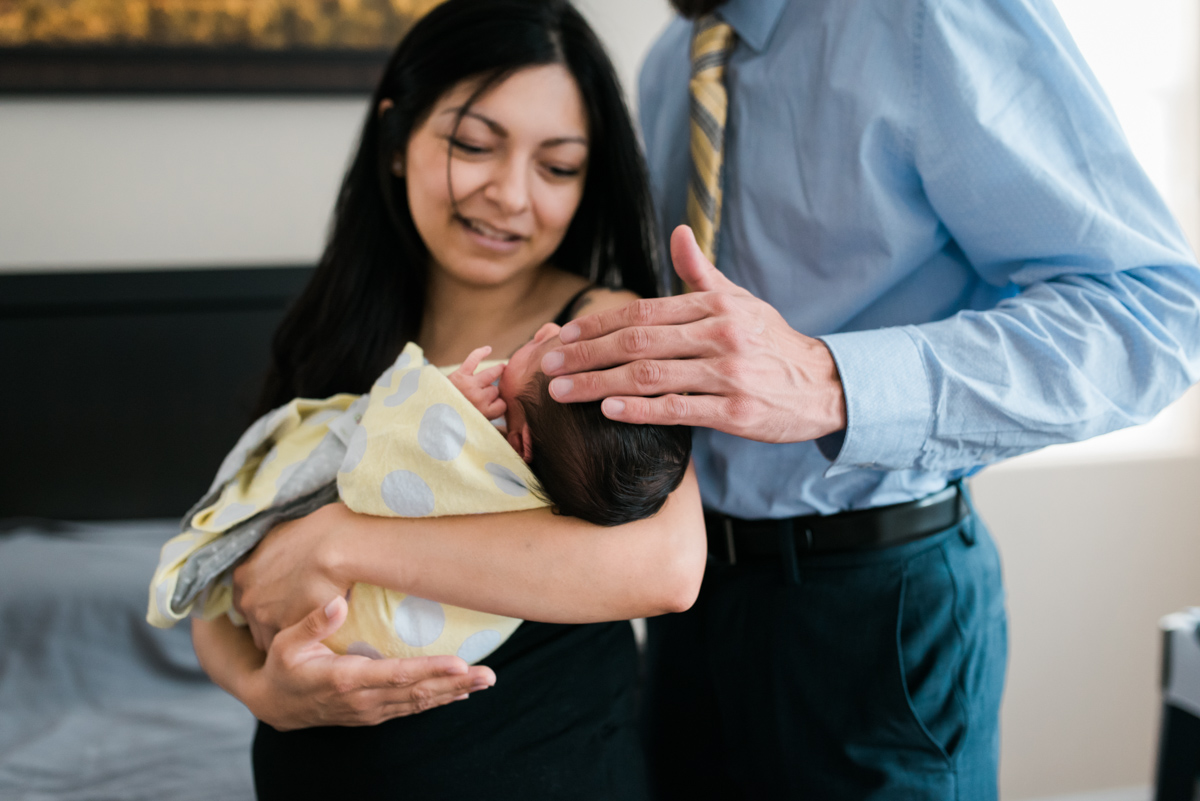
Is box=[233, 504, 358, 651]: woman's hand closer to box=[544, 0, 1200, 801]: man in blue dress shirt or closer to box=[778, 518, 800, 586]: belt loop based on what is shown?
box=[544, 0, 1200, 801]: man in blue dress shirt

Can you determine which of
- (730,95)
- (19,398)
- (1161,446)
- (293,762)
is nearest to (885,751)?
(293,762)

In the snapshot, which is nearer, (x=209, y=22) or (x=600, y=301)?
(x=600, y=301)

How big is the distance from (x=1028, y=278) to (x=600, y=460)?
522 mm

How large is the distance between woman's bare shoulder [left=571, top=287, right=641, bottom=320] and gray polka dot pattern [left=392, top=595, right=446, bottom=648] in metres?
0.44

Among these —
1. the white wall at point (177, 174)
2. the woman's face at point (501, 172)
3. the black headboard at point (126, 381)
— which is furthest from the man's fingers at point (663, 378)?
the white wall at point (177, 174)

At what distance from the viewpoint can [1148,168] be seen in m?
2.31

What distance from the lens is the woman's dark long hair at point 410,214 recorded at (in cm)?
113

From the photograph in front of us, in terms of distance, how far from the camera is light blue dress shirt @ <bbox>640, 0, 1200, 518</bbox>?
0.78 metres

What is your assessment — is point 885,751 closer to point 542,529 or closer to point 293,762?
point 542,529

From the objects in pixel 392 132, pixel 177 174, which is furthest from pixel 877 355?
pixel 177 174

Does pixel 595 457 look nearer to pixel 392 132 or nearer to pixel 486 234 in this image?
pixel 486 234

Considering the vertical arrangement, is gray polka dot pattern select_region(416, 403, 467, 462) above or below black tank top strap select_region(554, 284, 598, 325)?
below

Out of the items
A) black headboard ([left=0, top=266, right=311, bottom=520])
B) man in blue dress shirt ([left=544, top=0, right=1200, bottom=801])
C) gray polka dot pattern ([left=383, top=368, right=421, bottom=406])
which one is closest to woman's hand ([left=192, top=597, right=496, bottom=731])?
gray polka dot pattern ([left=383, top=368, right=421, bottom=406])

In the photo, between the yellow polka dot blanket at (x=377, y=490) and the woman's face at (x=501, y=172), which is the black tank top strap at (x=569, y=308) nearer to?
the woman's face at (x=501, y=172)
